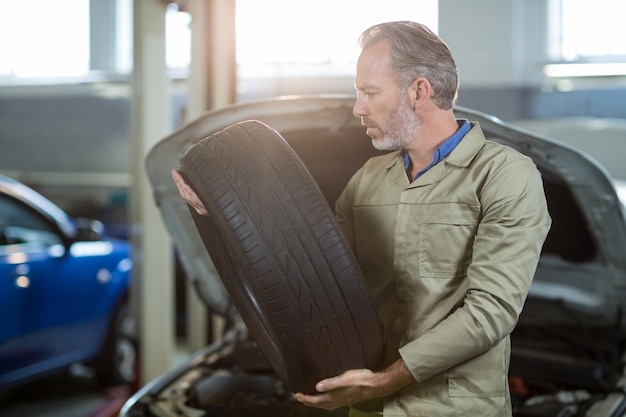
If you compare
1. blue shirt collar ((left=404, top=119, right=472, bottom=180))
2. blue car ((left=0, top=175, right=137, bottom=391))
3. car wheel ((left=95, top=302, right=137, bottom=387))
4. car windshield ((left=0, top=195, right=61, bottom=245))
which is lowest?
car wheel ((left=95, top=302, right=137, bottom=387))

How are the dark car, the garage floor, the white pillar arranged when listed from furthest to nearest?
1. the garage floor
2. the white pillar
3. the dark car

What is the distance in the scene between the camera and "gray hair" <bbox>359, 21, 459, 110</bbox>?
0.81 m

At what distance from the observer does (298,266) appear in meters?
0.87

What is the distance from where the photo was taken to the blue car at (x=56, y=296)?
3.06m

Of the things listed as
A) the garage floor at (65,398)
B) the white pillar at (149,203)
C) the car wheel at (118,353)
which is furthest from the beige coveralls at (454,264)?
the car wheel at (118,353)

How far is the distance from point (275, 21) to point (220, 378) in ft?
2.72

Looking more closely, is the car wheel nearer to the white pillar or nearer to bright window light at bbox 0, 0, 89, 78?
the white pillar

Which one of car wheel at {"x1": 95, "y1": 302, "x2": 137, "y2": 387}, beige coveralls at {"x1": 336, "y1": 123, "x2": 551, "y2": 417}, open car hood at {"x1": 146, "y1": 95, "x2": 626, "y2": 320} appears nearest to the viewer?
beige coveralls at {"x1": 336, "y1": 123, "x2": 551, "y2": 417}

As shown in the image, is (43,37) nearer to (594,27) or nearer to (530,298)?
(530,298)

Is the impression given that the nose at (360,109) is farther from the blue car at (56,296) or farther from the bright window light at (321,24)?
the blue car at (56,296)

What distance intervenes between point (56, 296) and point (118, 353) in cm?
50

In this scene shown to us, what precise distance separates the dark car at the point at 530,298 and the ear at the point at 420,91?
31 cm

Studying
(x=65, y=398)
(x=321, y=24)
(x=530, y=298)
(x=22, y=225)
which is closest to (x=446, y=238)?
(x=321, y=24)

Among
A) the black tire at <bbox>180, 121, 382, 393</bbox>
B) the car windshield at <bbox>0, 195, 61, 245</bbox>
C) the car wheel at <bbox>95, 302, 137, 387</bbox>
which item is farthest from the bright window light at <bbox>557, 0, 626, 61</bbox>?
the car wheel at <bbox>95, 302, 137, 387</bbox>
